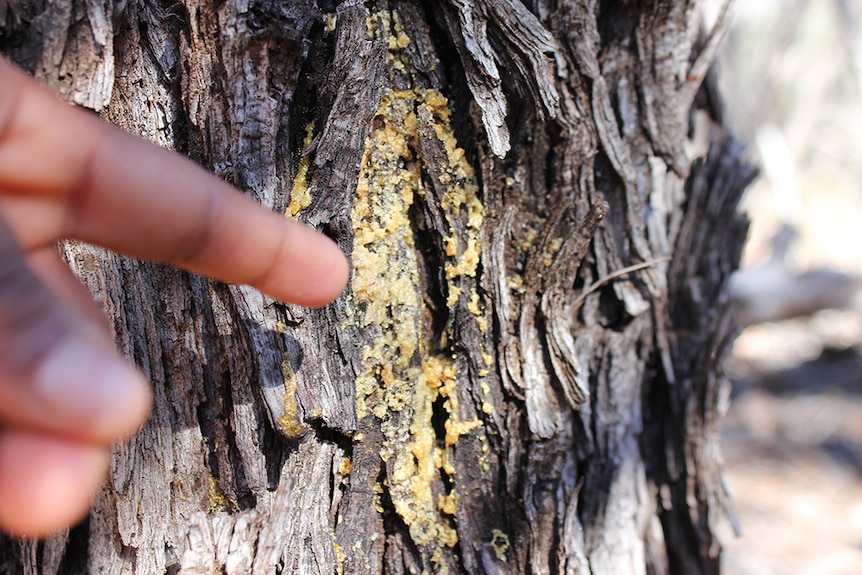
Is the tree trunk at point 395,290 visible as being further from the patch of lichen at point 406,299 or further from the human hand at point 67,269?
the human hand at point 67,269

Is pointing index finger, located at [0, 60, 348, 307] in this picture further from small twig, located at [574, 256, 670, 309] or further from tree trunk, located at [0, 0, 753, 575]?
small twig, located at [574, 256, 670, 309]

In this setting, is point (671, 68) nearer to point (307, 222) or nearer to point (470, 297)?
point (470, 297)

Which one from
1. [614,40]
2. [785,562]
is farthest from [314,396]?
[785,562]

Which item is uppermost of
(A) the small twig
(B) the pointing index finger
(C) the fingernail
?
(A) the small twig

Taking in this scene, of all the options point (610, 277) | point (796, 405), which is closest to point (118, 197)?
point (610, 277)

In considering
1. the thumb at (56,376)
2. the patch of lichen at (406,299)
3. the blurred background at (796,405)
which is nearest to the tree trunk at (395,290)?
the patch of lichen at (406,299)

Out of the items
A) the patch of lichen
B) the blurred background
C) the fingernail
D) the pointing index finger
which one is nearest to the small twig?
the patch of lichen

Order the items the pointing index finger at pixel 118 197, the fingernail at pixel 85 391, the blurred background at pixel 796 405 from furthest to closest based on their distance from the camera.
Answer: the blurred background at pixel 796 405 → the pointing index finger at pixel 118 197 → the fingernail at pixel 85 391

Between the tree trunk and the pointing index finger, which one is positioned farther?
the tree trunk
